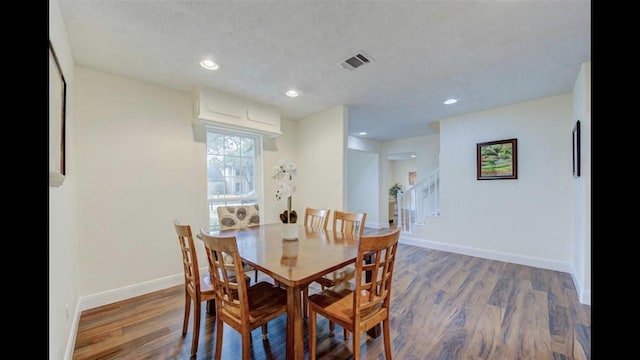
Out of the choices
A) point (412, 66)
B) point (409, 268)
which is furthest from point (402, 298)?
point (412, 66)

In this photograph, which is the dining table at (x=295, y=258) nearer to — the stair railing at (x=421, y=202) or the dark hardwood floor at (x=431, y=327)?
the dark hardwood floor at (x=431, y=327)

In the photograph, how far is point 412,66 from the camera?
2430mm

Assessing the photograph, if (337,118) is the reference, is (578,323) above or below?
below

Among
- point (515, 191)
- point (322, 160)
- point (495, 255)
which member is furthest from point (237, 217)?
point (515, 191)

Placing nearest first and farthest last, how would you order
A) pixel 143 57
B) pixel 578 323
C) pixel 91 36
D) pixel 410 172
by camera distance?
pixel 91 36, pixel 578 323, pixel 143 57, pixel 410 172

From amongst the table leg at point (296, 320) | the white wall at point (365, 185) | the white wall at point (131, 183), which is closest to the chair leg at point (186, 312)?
the table leg at point (296, 320)

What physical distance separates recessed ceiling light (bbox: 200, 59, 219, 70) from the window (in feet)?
3.46

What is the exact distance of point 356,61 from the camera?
2.34m

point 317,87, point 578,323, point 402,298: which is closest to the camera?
point 578,323

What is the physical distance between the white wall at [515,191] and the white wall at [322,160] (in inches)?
77.7

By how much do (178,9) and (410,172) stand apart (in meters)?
9.89

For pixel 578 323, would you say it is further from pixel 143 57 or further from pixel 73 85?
pixel 73 85

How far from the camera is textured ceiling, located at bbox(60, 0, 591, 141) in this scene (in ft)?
5.47

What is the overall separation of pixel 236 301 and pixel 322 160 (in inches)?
103
